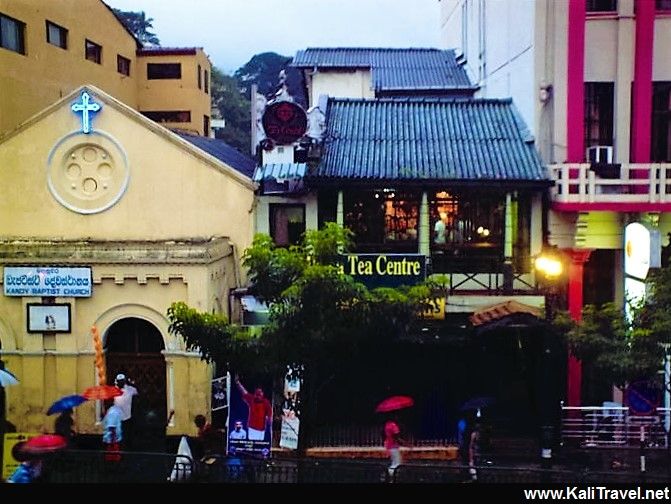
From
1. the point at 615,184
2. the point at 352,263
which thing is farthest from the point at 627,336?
the point at 352,263

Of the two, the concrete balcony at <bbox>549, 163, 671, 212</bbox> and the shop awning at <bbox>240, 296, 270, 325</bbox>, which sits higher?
the concrete balcony at <bbox>549, 163, 671, 212</bbox>

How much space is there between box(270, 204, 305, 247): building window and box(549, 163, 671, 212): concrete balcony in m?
6.31

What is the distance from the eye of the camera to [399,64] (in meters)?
31.6

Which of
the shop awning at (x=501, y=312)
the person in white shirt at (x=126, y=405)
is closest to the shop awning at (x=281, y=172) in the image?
the shop awning at (x=501, y=312)

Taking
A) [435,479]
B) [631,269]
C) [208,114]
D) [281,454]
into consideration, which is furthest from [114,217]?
[208,114]

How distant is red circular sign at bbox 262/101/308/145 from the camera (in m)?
19.2

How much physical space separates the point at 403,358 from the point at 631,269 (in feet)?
18.5

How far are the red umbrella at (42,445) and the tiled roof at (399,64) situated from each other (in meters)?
19.2

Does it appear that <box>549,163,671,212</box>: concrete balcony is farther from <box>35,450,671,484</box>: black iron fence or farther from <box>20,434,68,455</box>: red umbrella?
<box>20,434,68,455</box>: red umbrella

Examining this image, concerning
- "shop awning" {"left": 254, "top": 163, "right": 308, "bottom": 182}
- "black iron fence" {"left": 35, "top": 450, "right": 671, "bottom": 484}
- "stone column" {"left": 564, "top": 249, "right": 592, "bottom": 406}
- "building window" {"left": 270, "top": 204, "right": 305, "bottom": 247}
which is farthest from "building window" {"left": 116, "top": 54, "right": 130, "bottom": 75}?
"black iron fence" {"left": 35, "top": 450, "right": 671, "bottom": 484}

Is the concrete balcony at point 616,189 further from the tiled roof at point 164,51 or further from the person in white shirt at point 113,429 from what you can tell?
the tiled roof at point 164,51

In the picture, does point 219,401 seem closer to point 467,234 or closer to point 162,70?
point 467,234

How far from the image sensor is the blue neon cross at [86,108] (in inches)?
741

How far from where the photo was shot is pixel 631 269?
58.1 feet
